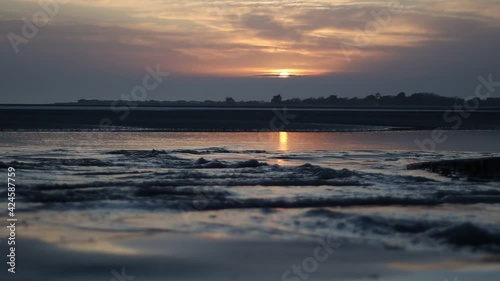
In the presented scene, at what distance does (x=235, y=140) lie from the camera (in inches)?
1362

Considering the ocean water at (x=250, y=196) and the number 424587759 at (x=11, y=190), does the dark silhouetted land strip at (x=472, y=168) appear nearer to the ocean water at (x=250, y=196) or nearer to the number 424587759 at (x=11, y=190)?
the ocean water at (x=250, y=196)

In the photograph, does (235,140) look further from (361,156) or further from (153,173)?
(153,173)

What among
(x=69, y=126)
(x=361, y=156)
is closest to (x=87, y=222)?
(x=361, y=156)

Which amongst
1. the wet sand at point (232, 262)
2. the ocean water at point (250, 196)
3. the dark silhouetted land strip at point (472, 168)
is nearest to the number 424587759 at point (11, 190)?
the ocean water at point (250, 196)

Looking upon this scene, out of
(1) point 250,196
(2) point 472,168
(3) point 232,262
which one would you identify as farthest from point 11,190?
(2) point 472,168

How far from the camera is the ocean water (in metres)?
11.6

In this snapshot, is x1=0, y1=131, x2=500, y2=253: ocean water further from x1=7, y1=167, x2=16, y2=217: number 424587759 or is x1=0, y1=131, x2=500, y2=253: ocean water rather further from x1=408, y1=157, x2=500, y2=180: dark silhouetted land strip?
x1=408, y1=157, x2=500, y2=180: dark silhouetted land strip

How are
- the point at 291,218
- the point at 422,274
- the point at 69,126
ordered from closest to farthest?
the point at 422,274 → the point at 291,218 → the point at 69,126

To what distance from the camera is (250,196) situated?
15633 mm

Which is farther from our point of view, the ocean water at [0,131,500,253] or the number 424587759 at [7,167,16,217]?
the number 424587759 at [7,167,16,217]

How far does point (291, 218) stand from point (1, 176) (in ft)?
28.9

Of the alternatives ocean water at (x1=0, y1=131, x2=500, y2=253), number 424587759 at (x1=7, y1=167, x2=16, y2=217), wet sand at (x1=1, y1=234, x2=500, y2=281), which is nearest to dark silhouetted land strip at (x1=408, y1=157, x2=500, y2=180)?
ocean water at (x1=0, y1=131, x2=500, y2=253)

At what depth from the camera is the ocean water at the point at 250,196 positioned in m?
11.6

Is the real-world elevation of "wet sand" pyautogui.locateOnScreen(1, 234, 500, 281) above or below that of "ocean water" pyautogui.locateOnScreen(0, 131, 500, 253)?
below
